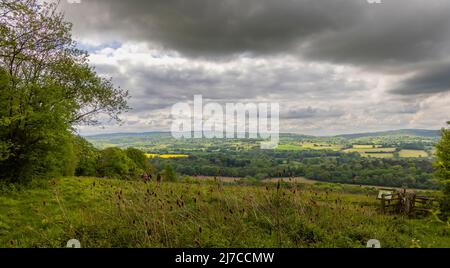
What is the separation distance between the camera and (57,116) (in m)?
16.9

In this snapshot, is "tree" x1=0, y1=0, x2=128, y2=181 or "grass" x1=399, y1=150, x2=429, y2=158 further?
"grass" x1=399, y1=150, x2=429, y2=158

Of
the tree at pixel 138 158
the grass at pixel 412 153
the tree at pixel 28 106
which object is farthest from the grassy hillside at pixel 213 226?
the grass at pixel 412 153

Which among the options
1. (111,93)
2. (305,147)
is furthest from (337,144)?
(111,93)

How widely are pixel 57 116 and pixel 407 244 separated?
18.1m

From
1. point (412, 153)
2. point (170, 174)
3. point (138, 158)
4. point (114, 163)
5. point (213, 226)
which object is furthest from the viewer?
point (412, 153)

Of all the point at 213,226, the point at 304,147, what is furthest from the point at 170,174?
the point at 213,226

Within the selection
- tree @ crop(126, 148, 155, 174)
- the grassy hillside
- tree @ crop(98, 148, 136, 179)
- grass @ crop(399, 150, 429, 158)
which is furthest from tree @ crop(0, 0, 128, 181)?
grass @ crop(399, 150, 429, 158)

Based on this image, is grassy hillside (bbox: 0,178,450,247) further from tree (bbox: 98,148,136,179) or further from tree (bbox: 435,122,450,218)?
tree (bbox: 98,148,136,179)

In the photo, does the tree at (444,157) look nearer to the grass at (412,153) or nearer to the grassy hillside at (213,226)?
the grassy hillside at (213,226)

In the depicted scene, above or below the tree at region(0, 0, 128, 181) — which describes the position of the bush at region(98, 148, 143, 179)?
below

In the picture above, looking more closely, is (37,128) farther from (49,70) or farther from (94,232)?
(94,232)

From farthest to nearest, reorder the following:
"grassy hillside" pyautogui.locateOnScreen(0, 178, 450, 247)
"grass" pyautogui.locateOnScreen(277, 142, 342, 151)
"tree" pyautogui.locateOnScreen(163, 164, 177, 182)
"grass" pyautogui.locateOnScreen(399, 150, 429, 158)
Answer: "grass" pyautogui.locateOnScreen(399, 150, 429, 158), "grass" pyautogui.locateOnScreen(277, 142, 342, 151), "tree" pyautogui.locateOnScreen(163, 164, 177, 182), "grassy hillside" pyautogui.locateOnScreen(0, 178, 450, 247)

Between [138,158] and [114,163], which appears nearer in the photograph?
[114,163]

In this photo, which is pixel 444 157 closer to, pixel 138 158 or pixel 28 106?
pixel 28 106
